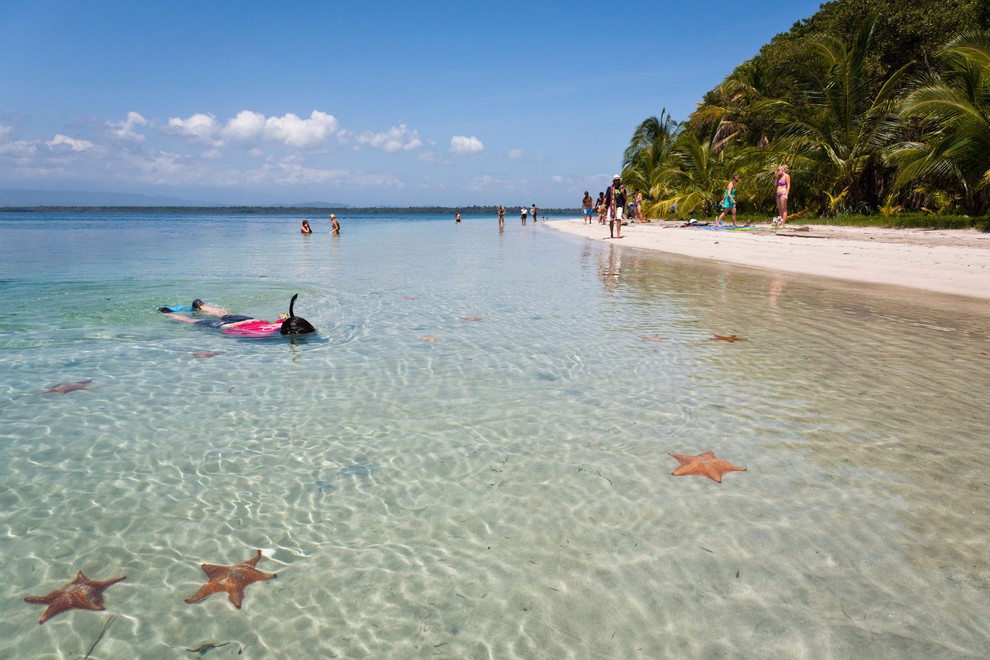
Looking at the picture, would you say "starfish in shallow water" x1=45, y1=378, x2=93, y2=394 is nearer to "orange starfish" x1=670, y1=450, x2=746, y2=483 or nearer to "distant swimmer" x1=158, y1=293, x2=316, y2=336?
"distant swimmer" x1=158, y1=293, x2=316, y2=336

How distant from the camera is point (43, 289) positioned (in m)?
12.3

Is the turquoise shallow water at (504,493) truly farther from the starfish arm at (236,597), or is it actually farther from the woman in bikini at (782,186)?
the woman in bikini at (782,186)

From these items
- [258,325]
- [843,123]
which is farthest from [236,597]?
[843,123]

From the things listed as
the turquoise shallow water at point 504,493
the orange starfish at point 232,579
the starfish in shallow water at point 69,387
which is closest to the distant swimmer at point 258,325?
the turquoise shallow water at point 504,493

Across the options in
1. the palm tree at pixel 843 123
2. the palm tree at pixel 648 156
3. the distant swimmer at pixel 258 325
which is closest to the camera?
the distant swimmer at pixel 258 325

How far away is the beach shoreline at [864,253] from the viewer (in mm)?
12526

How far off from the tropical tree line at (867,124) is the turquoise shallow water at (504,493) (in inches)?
579

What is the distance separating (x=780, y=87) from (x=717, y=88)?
421 inches

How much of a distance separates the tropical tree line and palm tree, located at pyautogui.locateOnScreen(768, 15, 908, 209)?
1.7 inches

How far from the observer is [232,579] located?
8.73 ft

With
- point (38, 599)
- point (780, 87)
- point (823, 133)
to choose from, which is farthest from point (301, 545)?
point (780, 87)

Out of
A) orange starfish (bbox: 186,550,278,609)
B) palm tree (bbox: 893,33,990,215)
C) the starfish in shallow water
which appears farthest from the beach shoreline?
the starfish in shallow water

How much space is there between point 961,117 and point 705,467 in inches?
779

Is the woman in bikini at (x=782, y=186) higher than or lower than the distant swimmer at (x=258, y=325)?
higher
